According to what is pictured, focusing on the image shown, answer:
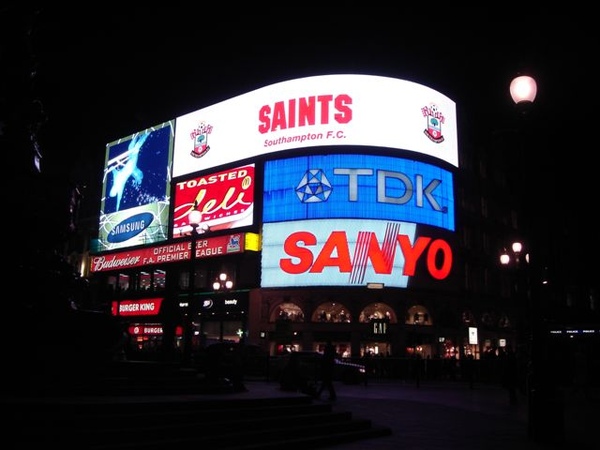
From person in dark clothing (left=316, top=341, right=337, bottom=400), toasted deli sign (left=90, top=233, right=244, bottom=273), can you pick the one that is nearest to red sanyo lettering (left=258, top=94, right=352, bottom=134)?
toasted deli sign (left=90, top=233, right=244, bottom=273)

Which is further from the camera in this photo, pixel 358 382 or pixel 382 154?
pixel 382 154

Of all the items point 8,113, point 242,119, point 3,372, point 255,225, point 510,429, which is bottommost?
point 510,429

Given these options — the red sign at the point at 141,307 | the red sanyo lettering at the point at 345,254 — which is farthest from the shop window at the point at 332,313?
the red sign at the point at 141,307

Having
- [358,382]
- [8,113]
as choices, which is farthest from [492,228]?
[8,113]

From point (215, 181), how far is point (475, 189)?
25477 millimetres

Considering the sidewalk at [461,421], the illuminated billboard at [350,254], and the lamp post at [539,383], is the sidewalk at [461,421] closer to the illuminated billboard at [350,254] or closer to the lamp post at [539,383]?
the lamp post at [539,383]

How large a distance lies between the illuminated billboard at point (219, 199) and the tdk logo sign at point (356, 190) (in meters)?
2.61

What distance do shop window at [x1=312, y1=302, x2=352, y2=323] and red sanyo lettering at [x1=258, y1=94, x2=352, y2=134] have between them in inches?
568

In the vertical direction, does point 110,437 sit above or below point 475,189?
below

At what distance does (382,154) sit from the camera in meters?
47.4

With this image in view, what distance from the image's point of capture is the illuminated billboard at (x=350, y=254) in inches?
1785

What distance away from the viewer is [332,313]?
158ft

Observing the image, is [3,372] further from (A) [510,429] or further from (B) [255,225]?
(B) [255,225]

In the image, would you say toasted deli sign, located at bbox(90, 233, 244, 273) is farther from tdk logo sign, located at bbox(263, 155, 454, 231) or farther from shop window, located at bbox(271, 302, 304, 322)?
shop window, located at bbox(271, 302, 304, 322)
